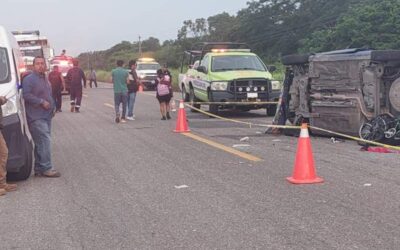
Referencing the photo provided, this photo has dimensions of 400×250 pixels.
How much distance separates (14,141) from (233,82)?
1021 cm

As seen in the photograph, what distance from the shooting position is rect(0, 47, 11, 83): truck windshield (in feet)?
26.6

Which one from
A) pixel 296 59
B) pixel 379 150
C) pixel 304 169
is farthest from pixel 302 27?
pixel 304 169

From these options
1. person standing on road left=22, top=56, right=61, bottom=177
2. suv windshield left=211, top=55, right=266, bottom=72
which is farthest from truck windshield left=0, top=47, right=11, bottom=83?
suv windshield left=211, top=55, right=266, bottom=72

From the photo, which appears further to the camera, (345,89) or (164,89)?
(164,89)

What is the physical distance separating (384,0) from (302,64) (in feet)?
126

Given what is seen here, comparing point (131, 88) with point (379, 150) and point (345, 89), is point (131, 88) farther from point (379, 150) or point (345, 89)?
point (379, 150)

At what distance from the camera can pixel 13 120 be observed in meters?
7.85

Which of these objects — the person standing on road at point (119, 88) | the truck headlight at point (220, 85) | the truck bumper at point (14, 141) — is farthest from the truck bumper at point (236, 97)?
the truck bumper at point (14, 141)

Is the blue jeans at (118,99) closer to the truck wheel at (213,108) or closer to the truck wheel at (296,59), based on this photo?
the truck wheel at (213,108)

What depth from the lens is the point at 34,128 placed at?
8523mm

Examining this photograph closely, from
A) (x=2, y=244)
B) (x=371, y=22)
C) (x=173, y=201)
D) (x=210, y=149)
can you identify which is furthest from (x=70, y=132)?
(x=371, y=22)

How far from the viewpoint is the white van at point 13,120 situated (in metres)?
7.85

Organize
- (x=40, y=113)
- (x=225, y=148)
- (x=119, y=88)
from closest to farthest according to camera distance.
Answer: (x=40, y=113), (x=225, y=148), (x=119, y=88)

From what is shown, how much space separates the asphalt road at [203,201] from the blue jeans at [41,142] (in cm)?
24
